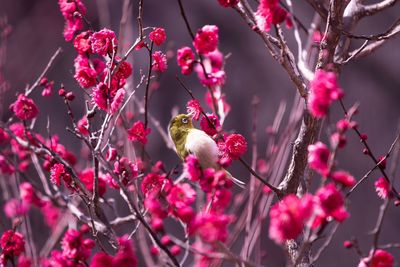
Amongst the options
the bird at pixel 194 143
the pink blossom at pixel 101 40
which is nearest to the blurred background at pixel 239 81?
the bird at pixel 194 143

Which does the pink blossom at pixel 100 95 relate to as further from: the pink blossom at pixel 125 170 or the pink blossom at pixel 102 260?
the pink blossom at pixel 102 260

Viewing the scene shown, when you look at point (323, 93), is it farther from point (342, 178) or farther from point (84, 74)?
point (84, 74)

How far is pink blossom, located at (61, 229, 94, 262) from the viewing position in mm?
1087

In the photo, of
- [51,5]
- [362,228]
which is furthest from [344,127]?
[51,5]

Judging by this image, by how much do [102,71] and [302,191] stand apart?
556 millimetres

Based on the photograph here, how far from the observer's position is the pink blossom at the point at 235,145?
4.30ft

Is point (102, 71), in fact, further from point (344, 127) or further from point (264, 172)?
point (344, 127)

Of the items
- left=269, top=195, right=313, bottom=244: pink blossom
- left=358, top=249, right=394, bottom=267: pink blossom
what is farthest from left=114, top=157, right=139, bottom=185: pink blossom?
left=358, top=249, right=394, bottom=267: pink blossom

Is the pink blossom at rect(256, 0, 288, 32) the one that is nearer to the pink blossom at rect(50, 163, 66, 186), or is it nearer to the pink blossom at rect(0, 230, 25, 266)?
the pink blossom at rect(50, 163, 66, 186)

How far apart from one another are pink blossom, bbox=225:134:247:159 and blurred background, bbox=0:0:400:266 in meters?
1.41

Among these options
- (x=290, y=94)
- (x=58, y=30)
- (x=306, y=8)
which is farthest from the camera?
(x=306, y=8)

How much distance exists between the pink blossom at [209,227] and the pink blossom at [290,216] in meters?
0.09

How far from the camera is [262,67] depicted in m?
3.20

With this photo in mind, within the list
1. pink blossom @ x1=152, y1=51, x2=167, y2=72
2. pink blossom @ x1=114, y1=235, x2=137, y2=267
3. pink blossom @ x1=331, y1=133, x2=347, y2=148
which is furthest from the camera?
pink blossom @ x1=152, y1=51, x2=167, y2=72
